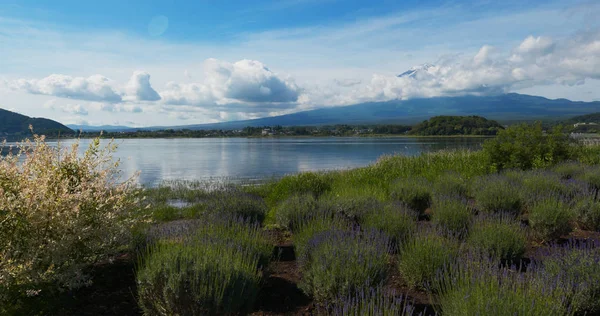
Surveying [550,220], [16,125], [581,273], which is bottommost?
[550,220]

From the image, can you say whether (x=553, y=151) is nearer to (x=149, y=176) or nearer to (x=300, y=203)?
(x=300, y=203)

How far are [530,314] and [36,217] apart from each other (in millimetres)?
5095

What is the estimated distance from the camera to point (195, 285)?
3.91m

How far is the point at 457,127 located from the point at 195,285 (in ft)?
388

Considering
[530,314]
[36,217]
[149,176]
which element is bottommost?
[149,176]

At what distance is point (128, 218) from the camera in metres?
5.79

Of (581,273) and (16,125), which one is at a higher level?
(16,125)

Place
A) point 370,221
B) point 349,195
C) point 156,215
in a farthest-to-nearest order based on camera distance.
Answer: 1. point 156,215
2. point 349,195
3. point 370,221

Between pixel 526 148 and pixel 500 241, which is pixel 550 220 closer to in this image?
pixel 500 241

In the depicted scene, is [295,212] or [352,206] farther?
[352,206]

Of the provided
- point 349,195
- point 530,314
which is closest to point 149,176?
point 349,195

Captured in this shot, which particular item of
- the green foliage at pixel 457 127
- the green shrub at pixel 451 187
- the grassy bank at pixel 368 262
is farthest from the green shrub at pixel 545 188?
the green foliage at pixel 457 127

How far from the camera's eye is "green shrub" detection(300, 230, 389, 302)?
4.45 metres

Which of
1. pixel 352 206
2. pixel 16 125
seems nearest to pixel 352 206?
pixel 352 206
